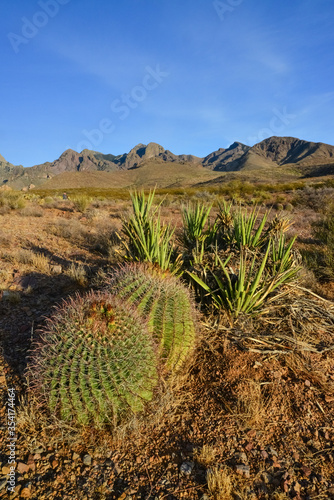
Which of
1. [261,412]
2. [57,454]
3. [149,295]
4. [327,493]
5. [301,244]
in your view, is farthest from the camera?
[301,244]

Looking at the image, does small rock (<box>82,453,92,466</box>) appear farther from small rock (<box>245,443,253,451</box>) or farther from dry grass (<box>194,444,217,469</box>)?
small rock (<box>245,443,253,451</box>)

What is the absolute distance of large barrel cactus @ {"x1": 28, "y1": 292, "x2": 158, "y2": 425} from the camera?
215 centimetres

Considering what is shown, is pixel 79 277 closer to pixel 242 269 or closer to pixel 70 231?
pixel 242 269

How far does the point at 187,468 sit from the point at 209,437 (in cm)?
33

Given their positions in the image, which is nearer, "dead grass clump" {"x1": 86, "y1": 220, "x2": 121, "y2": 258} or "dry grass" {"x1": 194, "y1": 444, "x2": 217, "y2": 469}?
"dry grass" {"x1": 194, "y1": 444, "x2": 217, "y2": 469}

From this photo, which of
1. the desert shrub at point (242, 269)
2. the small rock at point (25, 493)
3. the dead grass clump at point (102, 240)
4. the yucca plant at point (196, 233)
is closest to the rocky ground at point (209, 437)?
the small rock at point (25, 493)

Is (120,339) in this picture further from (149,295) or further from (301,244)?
(301,244)

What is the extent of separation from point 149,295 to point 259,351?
1.36 meters

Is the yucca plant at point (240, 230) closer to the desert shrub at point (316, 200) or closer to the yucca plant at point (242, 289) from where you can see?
the yucca plant at point (242, 289)

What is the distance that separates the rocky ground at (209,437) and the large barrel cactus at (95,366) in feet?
0.63

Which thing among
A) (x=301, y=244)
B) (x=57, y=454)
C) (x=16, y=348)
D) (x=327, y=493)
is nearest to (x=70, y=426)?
(x=57, y=454)

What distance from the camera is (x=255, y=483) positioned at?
2.05m

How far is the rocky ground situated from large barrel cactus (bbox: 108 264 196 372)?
309 mm

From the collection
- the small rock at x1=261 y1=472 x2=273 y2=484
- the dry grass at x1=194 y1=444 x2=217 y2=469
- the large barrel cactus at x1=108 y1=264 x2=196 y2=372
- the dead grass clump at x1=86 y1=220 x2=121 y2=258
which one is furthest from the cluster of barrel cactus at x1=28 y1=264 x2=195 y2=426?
the dead grass clump at x1=86 y1=220 x2=121 y2=258
